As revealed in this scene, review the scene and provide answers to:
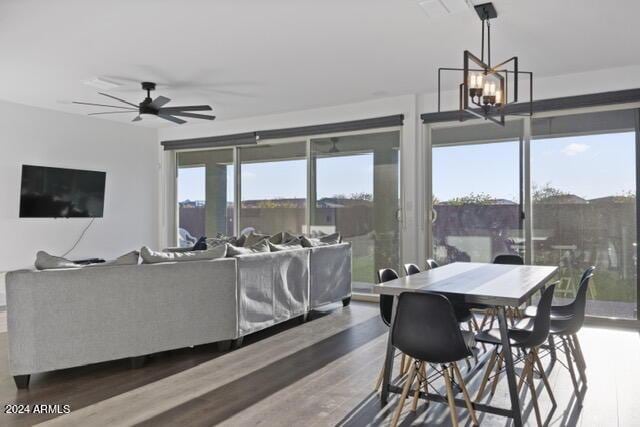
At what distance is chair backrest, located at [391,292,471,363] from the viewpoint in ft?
7.68

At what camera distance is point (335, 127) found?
662 centimetres

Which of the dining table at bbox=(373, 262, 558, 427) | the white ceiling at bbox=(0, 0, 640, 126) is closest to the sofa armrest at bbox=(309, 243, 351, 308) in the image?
the dining table at bbox=(373, 262, 558, 427)

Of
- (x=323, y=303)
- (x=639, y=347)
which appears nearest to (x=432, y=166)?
(x=323, y=303)

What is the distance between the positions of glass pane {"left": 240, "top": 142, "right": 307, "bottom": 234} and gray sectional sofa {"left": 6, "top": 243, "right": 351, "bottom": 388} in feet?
8.84

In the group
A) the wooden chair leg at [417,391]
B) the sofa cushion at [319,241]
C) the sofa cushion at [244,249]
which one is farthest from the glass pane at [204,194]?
the wooden chair leg at [417,391]

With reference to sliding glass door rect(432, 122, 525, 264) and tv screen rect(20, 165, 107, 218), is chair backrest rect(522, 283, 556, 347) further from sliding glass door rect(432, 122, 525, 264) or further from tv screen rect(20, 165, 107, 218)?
tv screen rect(20, 165, 107, 218)

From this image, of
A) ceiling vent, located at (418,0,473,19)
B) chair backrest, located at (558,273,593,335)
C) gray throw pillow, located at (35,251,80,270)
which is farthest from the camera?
ceiling vent, located at (418,0,473,19)

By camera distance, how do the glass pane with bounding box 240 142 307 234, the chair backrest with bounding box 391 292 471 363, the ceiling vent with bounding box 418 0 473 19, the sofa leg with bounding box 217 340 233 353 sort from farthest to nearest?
the glass pane with bounding box 240 142 307 234 → the sofa leg with bounding box 217 340 233 353 → the ceiling vent with bounding box 418 0 473 19 → the chair backrest with bounding box 391 292 471 363

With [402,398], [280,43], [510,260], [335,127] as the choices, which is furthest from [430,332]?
[335,127]

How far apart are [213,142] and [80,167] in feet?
6.69

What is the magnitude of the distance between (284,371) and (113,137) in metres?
5.67

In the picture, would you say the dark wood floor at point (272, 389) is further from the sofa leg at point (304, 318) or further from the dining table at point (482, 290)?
the sofa leg at point (304, 318)

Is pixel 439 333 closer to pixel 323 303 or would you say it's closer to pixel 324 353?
pixel 324 353

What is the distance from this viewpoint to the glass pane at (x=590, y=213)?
16.4 feet
